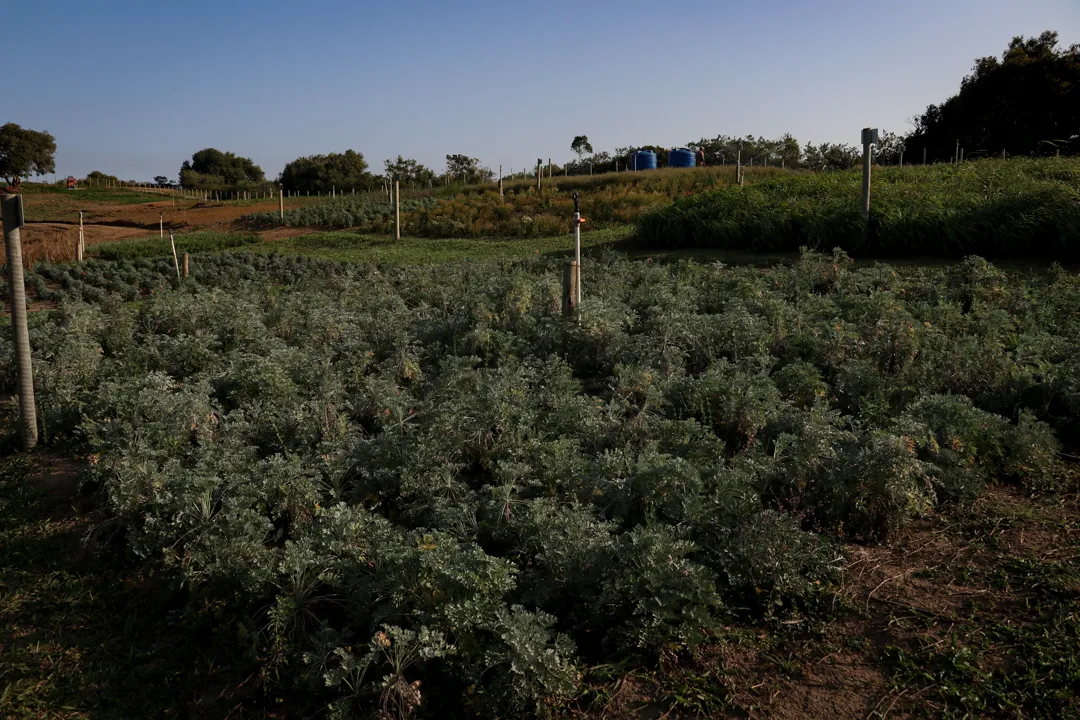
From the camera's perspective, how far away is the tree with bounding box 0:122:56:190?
58.4 metres

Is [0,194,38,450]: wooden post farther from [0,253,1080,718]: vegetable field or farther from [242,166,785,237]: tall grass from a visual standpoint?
[242,166,785,237]: tall grass

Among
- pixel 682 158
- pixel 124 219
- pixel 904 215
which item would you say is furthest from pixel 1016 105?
pixel 124 219

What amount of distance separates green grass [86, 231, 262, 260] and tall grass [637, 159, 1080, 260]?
1394cm

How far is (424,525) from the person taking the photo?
453cm

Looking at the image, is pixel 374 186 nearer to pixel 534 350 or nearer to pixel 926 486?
pixel 534 350

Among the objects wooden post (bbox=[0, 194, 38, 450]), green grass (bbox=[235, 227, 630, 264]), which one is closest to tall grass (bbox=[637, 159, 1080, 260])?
green grass (bbox=[235, 227, 630, 264])

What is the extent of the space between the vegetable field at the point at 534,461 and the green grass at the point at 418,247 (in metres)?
8.92

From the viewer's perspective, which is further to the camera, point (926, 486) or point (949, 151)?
point (949, 151)

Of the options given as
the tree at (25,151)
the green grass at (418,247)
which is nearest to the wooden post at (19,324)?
the green grass at (418,247)

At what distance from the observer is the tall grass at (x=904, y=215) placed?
439 inches

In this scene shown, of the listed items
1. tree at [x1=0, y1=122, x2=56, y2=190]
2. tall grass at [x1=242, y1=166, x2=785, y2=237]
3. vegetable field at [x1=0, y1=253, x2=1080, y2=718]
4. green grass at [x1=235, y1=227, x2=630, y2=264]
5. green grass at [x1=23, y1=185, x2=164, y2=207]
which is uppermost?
tree at [x1=0, y1=122, x2=56, y2=190]

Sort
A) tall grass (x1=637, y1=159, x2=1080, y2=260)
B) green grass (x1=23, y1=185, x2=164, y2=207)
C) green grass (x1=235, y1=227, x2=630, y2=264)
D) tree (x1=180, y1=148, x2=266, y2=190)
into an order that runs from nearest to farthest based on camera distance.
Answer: tall grass (x1=637, y1=159, x2=1080, y2=260), green grass (x1=235, y1=227, x2=630, y2=264), green grass (x1=23, y1=185, x2=164, y2=207), tree (x1=180, y1=148, x2=266, y2=190)

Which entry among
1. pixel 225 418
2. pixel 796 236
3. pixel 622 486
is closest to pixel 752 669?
pixel 622 486

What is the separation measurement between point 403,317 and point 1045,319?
259 inches
